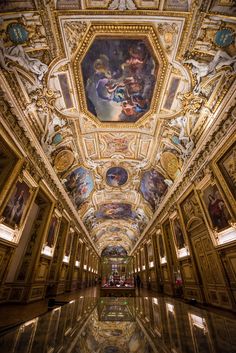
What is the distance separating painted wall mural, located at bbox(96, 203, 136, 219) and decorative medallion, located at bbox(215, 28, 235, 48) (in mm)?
16944

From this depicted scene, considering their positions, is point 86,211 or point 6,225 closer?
point 6,225

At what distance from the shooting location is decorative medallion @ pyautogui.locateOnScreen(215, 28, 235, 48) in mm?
6084

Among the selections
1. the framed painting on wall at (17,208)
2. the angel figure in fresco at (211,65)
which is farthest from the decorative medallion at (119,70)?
the framed painting on wall at (17,208)

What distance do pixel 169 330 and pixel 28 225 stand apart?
932 cm

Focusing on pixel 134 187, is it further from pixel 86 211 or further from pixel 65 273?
pixel 65 273

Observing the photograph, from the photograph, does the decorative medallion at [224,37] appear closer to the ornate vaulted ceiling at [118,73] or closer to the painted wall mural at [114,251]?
the ornate vaulted ceiling at [118,73]

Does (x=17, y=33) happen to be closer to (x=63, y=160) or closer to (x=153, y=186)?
(x=63, y=160)

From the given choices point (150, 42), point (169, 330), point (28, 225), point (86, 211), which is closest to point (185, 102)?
point (150, 42)

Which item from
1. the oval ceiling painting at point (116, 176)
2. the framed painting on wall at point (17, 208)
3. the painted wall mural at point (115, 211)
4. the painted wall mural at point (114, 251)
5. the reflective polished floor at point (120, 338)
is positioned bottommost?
the reflective polished floor at point (120, 338)

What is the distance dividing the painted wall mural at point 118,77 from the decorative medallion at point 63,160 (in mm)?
3335

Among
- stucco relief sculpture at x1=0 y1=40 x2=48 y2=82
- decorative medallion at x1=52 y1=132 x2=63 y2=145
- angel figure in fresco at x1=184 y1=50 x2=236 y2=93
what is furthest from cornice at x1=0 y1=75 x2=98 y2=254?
angel figure in fresco at x1=184 y1=50 x2=236 y2=93

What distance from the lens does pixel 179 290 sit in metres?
11.3

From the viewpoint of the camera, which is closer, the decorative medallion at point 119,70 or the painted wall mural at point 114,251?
the decorative medallion at point 119,70

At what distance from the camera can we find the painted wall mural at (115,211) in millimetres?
21492
